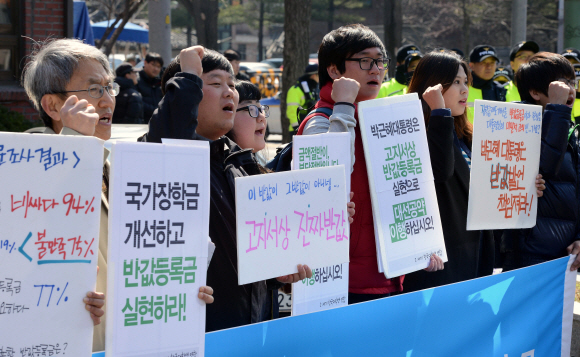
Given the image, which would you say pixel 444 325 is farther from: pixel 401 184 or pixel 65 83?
pixel 65 83

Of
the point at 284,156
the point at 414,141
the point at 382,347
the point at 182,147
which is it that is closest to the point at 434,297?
the point at 382,347

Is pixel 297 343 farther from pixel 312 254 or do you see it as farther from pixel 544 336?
pixel 544 336

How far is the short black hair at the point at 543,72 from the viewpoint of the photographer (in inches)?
151

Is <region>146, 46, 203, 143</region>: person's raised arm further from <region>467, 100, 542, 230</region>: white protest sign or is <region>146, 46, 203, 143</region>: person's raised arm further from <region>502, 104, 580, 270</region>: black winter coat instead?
<region>502, 104, 580, 270</region>: black winter coat

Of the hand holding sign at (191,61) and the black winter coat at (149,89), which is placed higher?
the hand holding sign at (191,61)

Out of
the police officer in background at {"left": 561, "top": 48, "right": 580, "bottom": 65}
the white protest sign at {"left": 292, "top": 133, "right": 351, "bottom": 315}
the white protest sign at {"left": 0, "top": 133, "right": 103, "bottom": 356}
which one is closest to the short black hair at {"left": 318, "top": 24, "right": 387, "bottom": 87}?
the white protest sign at {"left": 292, "top": 133, "right": 351, "bottom": 315}

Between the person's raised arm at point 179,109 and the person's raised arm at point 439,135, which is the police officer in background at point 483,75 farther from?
the person's raised arm at point 179,109

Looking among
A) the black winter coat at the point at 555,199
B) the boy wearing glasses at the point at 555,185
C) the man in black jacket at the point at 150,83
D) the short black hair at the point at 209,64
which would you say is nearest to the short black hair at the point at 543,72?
the boy wearing glasses at the point at 555,185

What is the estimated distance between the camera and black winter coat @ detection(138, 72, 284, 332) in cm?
235

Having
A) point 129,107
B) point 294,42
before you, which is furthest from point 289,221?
point 294,42

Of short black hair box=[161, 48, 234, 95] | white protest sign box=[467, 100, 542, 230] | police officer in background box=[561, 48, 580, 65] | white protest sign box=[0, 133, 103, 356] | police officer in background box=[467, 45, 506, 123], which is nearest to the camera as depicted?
white protest sign box=[0, 133, 103, 356]

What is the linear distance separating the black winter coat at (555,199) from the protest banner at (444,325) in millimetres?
137

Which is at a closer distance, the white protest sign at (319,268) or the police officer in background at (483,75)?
the white protest sign at (319,268)

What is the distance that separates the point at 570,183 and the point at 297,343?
2.01 meters
